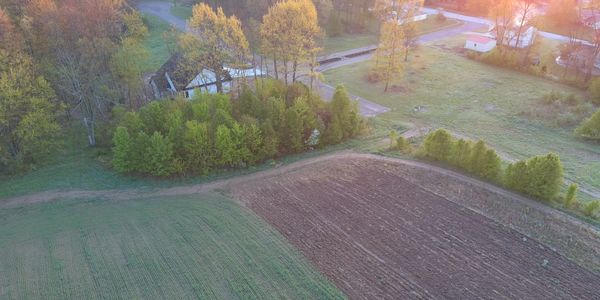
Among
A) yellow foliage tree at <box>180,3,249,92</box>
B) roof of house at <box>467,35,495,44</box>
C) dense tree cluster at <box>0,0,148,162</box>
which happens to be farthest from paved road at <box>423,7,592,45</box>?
dense tree cluster at <box>0,0,148,162</box>

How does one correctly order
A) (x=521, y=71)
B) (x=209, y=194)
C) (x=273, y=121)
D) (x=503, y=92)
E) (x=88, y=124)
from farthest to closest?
(x=521, y=71), (x=503, y=92), (x=88, y=124), (x=273, y=121), (x=209, y=194)

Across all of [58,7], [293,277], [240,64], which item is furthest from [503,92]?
[58,7]

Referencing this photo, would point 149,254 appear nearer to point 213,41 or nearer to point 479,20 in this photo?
point 213,41

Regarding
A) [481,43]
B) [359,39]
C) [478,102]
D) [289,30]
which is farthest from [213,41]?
[481,43]

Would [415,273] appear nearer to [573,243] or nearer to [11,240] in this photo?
[573,243]

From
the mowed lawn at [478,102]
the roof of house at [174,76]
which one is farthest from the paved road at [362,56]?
the roof of house at [174,76]
